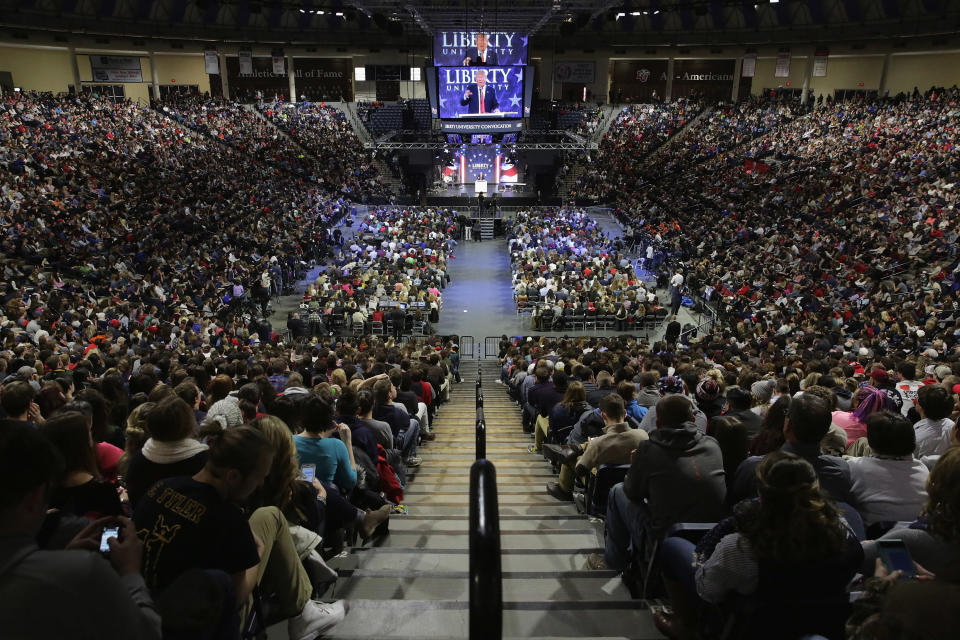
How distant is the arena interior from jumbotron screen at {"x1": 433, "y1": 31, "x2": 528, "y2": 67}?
0.20m

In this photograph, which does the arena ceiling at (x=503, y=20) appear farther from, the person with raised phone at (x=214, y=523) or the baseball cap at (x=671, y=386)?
the person with raised phone at (x=214, y=523)

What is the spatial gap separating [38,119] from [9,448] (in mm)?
29563

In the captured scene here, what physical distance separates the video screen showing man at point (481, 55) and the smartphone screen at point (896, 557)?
97.0ft

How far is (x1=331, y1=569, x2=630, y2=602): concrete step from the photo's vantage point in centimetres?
352

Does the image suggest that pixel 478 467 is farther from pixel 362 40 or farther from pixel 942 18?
pixel 362 40

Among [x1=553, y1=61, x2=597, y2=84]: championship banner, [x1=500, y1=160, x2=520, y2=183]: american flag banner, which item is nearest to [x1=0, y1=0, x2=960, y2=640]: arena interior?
[x1=500, y1=160, x2=520, y2=183]: american flag banner

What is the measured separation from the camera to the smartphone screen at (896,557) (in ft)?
7.88

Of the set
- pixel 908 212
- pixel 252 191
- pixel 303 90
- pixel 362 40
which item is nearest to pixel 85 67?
pixel 303 90

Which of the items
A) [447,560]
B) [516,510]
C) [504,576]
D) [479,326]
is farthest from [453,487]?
[479,326]

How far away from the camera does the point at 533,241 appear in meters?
24.0

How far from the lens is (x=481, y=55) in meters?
29.3

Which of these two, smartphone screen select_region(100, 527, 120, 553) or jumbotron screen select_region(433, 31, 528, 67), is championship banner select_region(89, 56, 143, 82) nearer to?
jumbotron screen select_region(433, 31, 528, 67)

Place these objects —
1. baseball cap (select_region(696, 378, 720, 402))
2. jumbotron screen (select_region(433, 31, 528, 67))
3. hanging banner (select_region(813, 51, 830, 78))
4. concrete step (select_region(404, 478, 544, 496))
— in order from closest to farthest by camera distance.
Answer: baseball cap (select_region(696, 378, 720, 402)), concrete step (select_region(404, 478, 544, 496)), jumbotron screen (select_region(433, 31, 528, 67)), hanging banner (select_region(813, 51, 830, 78))

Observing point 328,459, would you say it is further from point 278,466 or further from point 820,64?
point 820,64
